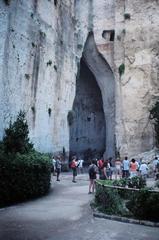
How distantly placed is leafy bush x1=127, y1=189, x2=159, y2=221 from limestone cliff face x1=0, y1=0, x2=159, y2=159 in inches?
465

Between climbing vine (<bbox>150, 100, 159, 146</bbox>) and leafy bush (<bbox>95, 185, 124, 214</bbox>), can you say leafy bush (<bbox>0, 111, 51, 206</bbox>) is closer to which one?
leafy bush (<bbox>95, 185, 124, 214</bbox>)

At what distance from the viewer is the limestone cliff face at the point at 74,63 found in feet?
75.0

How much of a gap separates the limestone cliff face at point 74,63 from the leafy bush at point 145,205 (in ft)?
38.8

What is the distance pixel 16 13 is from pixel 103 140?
18.5 m

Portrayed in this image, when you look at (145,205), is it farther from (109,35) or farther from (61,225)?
(109,35)

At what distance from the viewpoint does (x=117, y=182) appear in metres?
13.0

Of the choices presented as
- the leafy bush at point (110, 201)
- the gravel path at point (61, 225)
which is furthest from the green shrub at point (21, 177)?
the leafy bush at point (110, 201)

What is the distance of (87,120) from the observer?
3812cm

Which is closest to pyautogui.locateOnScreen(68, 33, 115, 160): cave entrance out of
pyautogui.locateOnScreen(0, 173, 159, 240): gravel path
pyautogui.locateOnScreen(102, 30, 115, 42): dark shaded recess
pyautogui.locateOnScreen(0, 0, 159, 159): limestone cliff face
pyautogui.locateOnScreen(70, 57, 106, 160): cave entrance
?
pyautogui.locateOnScreen(70, 57, 106, 160): cave entrance

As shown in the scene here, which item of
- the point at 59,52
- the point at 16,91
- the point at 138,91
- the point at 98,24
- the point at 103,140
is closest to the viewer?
the point at 16,91

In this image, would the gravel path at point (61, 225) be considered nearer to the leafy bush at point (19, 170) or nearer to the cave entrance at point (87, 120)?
the leafy bush at point (19, 170)

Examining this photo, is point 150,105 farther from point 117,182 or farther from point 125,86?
point 117,182

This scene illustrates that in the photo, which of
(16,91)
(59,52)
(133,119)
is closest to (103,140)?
(133,119)

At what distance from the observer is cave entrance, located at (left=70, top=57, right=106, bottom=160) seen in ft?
123
